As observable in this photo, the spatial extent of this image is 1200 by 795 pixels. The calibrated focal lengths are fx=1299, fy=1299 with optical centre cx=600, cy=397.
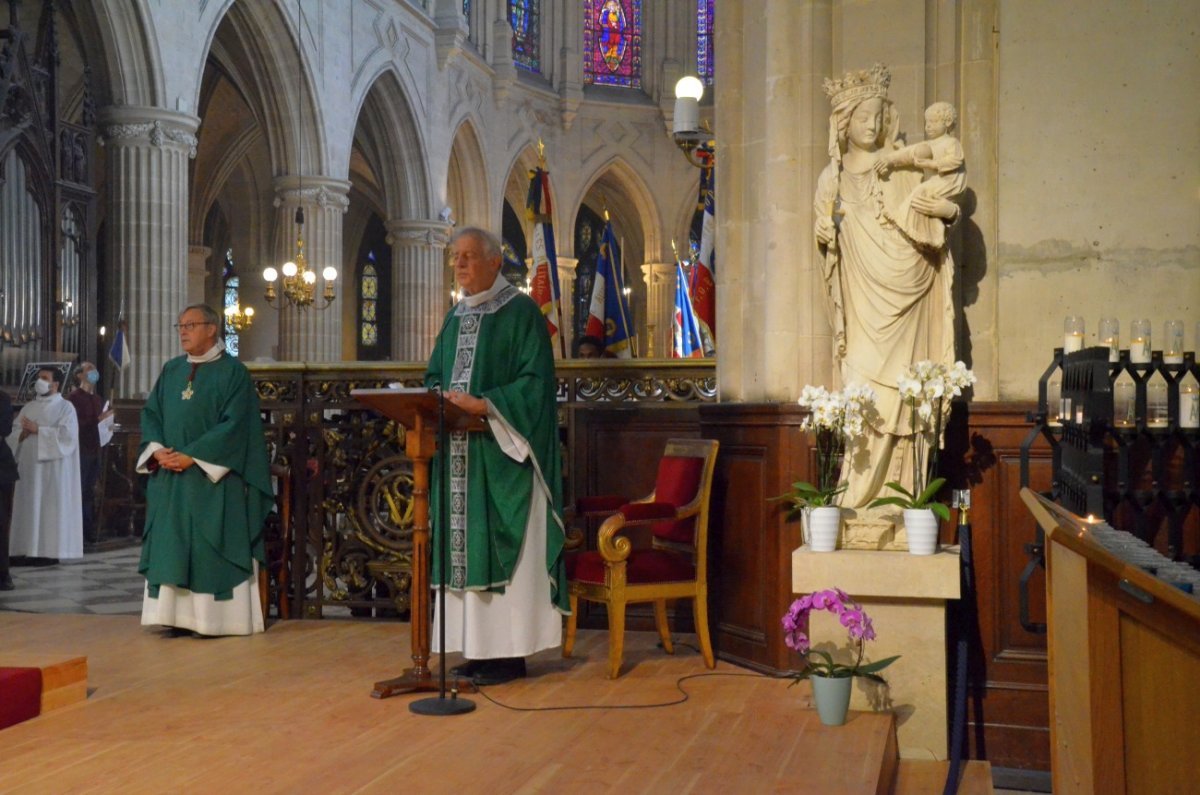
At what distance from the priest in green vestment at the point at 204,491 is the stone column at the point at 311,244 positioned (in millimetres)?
11141

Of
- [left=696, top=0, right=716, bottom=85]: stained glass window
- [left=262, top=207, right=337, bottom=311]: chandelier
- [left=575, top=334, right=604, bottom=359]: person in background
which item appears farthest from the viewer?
[left=696, top=0, right=716, bottom=85]: stained glass window

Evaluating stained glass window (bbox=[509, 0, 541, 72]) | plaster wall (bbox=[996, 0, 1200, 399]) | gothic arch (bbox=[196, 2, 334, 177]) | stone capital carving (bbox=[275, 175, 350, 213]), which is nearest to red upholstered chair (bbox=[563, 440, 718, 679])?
plaster wall (bbox=[996, 0, 1200, 399])

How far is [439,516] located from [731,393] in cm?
166

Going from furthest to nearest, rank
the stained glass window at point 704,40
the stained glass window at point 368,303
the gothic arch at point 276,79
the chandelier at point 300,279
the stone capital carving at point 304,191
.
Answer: the stained glass window at point 368,303 → the stained glass window at point 704,40 → the stone capital carving at point 304,191 → the gothic arch at point 276,79 → the chandelier at point 300,279

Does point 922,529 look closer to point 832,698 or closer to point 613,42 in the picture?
point 832,698

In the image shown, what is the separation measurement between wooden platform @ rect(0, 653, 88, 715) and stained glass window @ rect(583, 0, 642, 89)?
77.7ft

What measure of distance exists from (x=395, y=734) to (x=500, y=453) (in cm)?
124

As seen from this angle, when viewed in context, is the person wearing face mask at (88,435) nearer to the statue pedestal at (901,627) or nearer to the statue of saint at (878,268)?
the statue of saint at (878,268)

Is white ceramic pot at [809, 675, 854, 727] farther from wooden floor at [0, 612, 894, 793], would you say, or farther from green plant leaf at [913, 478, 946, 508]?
green plant leaf at [913, 478, 946, 508]

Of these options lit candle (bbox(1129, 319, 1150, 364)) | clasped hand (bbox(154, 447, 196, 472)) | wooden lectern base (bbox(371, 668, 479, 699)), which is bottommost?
wooden lectern base (bbox(371, 668, 479, 699))

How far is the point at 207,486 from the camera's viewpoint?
5941 mm

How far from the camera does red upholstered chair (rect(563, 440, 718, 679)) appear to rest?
202 inches

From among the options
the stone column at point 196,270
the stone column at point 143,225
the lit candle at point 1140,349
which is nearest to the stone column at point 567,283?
the stone column at point 196,270

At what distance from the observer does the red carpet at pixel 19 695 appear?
14.1 ft
